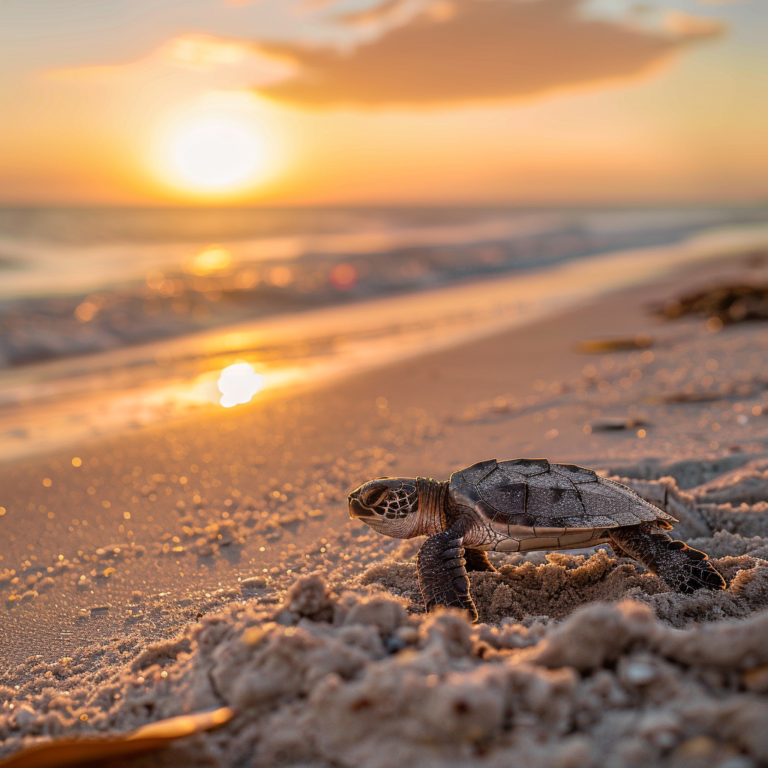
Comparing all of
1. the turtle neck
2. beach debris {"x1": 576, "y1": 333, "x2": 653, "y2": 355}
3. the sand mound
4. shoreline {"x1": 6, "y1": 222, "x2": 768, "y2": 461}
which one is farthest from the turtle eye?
beach debris {"x1": 576, "y1": 333, "x2": 653, "y2": 355}

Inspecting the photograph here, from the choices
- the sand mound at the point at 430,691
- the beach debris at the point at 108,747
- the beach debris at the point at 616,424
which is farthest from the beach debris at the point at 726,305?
the beach debris at the point at 108,747

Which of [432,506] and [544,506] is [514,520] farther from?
[432,506]

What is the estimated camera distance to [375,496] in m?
2.75

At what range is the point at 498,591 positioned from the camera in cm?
261

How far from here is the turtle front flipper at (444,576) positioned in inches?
93.9

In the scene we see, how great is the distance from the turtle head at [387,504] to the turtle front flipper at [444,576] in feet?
0.78

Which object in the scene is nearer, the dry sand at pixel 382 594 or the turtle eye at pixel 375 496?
the dry sand at pixel 382 594

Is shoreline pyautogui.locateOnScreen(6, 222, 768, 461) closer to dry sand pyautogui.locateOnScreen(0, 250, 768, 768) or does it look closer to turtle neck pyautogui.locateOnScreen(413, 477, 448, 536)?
dry sand pyautogui.locateOnScreen(0, 250, 768, 768)

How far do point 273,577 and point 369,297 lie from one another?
37.8 feet

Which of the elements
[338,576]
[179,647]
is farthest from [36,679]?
[338,576]

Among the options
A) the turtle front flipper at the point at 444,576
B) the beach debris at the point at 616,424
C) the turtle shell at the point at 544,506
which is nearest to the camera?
the turtle front flipper at the point at 444,576

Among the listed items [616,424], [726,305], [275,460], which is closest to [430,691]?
[275,460]

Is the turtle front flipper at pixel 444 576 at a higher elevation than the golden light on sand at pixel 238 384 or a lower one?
lower

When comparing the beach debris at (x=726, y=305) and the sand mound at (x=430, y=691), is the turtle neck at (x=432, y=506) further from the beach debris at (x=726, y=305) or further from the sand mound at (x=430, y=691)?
the beach debris at (x=726, y=305)
